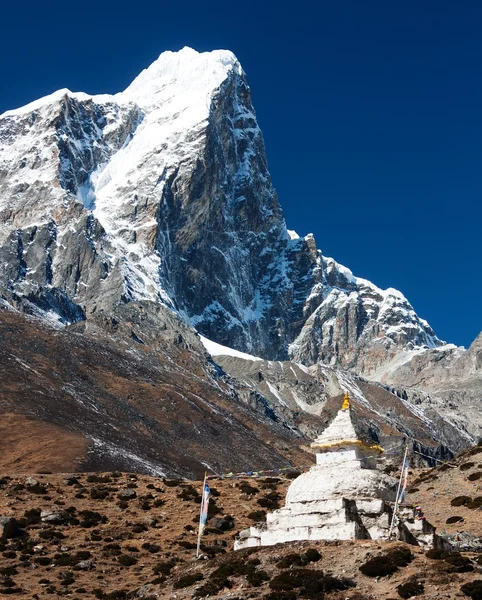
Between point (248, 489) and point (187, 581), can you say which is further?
point (248, 489)

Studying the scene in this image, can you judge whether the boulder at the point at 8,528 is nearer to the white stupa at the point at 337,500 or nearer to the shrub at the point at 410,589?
the white stupa at the point at 337,500

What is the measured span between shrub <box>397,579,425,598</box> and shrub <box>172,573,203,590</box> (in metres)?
12.2

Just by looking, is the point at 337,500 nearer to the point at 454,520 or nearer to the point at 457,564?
the point at 457,564

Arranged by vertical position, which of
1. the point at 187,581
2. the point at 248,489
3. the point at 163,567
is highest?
the point at 248,489

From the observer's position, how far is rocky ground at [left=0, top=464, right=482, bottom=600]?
42.6 meters

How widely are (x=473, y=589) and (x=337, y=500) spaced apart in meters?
11.3

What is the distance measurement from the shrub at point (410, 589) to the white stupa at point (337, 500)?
23.8 ft

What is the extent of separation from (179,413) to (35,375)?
35.6 m

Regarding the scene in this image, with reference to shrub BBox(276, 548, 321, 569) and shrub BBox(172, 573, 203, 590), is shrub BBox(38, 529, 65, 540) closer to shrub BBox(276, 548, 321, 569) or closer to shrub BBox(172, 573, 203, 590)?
shrub BBox(172, 573, 203, 590)

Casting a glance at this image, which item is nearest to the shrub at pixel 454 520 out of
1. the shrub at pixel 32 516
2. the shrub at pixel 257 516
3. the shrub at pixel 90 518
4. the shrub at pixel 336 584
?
the shrub at pixel 257 516

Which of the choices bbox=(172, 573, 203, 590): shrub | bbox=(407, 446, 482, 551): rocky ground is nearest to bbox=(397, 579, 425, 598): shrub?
bbox=(172, 573, 203, 590): shrub

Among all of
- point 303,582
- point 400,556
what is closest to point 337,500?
point 400,556

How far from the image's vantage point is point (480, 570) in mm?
42531

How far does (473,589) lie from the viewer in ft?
129
